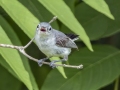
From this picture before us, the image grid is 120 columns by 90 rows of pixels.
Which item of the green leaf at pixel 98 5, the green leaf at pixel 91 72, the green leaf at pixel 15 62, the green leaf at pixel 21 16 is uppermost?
the green leaf at pixel 21 16

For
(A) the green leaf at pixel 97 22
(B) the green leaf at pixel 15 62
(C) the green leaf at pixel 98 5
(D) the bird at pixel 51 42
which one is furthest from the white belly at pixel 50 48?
(A) the green leaf at pixel 97 22

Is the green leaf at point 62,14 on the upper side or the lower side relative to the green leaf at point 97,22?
upper

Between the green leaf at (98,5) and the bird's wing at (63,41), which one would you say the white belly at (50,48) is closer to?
the bird's wing at (63,41)

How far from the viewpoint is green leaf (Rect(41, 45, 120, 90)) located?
259 cm

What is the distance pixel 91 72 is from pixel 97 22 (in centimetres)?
34

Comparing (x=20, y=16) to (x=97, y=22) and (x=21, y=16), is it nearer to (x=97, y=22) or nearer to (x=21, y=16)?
(x=21, y=16)

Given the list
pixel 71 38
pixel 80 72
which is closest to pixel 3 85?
pixel 80 72

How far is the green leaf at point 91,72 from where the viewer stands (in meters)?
2.59

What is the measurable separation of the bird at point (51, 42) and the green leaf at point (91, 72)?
28.2 inches

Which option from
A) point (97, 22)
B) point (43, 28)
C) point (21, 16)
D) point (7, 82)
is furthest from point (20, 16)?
point (97, 22)

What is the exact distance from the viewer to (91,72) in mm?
2721

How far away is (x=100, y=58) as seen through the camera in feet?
9.20

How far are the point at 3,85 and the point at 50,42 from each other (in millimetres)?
1007

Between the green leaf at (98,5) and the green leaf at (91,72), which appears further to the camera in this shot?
the green leaf at (91,72)
